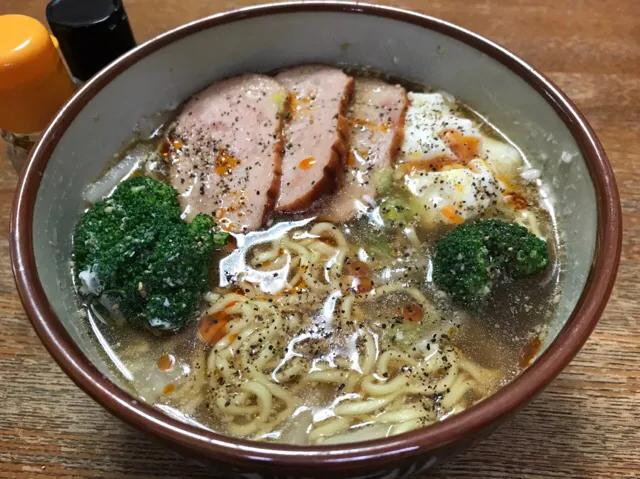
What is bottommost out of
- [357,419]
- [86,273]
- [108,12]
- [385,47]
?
[357,419]

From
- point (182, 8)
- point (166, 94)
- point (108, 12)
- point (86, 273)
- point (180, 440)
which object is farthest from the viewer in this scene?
point (182, 8)

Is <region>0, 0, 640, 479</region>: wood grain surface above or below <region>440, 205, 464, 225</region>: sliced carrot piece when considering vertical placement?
below

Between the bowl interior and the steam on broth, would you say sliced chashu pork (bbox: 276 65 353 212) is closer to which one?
the steam on broth

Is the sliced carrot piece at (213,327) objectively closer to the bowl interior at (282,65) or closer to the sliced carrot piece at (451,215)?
the bowl interior at (282,65)

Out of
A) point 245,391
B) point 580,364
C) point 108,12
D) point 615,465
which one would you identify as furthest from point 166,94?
point 615,465

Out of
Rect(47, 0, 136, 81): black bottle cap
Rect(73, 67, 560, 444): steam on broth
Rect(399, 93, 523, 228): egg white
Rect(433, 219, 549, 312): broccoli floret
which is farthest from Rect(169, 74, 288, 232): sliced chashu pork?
Rect(433, 219, 549, 312): broccoli floret

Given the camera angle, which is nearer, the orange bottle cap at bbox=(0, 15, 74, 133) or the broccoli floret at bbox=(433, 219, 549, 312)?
the broccoli floret at bbox=(433, 219, 549, 312)

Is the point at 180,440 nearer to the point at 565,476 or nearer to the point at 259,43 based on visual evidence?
the point at 565,476
